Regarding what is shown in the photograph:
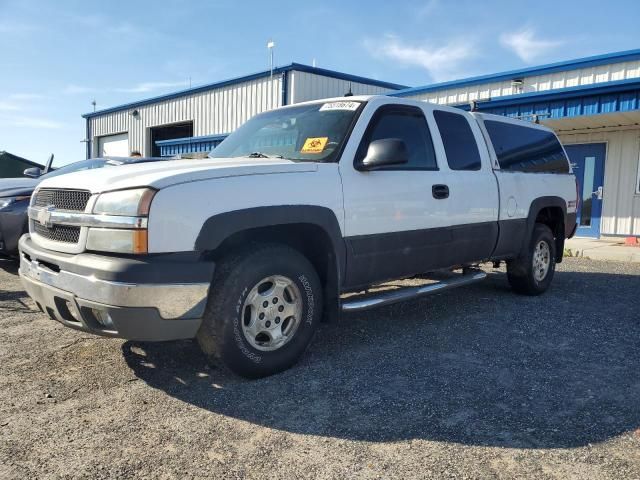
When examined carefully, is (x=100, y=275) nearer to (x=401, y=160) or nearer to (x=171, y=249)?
(x=171, y=249)

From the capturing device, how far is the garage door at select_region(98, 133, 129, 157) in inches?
1073

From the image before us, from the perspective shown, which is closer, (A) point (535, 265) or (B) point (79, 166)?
(A) point (535, 265)

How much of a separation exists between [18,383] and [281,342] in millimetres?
1721

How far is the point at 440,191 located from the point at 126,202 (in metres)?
2.74

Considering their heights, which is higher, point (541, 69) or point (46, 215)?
point (541, 69)

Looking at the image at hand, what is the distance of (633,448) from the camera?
106 inches

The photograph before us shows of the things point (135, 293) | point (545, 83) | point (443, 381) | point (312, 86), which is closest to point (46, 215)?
point (135, 293)

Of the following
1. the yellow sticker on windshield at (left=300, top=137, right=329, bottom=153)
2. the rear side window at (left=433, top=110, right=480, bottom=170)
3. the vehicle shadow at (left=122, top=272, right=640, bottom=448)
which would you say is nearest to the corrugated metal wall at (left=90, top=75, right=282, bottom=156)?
the rear side window at (left=433, top=110, right=480, bottom=170)

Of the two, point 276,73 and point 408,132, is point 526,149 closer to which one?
point 408,132

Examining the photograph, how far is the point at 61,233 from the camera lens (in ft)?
11.3

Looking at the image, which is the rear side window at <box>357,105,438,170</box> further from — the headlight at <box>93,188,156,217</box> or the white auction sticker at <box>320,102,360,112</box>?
the headlight at <box>93,188,156,217</box>

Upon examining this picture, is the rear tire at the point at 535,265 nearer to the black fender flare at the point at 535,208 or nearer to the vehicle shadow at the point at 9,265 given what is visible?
the black fender flare at the point at 535,208

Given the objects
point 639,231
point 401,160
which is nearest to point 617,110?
point 639,231

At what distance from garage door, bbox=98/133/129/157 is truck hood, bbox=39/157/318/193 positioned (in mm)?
24709
